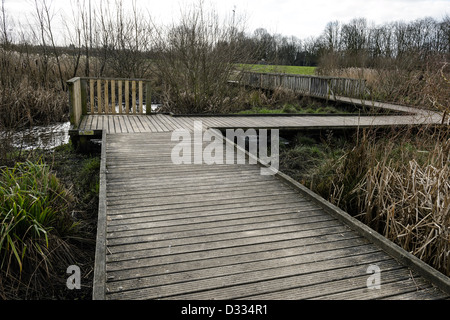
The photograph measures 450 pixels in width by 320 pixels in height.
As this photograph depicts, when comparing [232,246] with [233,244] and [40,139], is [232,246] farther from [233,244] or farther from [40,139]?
[40,139]

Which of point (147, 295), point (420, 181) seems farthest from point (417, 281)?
point (147, 295)

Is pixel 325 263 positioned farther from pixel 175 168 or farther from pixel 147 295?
pixel 175 168

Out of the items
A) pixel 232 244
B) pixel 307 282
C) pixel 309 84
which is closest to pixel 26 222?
pixel 232 244

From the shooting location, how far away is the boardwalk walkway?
238 centimetres

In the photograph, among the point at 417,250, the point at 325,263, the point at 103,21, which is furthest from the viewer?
the point at 103,21

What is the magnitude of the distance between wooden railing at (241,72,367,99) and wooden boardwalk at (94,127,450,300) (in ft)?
31.1

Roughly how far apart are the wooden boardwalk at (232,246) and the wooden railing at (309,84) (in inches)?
373

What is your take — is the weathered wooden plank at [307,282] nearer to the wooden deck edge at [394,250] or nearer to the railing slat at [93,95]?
the wooden deck edge at [394,250]

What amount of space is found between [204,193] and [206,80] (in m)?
6.74

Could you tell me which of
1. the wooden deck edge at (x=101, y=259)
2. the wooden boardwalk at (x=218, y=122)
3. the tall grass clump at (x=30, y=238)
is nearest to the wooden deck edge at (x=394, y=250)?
the wooden deck edge at (x=101, y=259)

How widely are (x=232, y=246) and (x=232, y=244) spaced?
0.10 ft

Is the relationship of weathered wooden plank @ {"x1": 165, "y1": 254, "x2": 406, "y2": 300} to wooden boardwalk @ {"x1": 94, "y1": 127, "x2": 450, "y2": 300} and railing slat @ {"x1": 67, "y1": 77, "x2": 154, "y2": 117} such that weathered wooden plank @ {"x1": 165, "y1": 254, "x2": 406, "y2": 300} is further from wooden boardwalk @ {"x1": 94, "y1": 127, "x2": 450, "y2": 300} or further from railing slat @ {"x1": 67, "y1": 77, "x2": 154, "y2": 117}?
railing slat @ {"x1": 67, "y1": 77, "x2": 154, "y2": 117}

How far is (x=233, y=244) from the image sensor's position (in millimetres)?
2934

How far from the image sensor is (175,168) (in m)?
4.87
